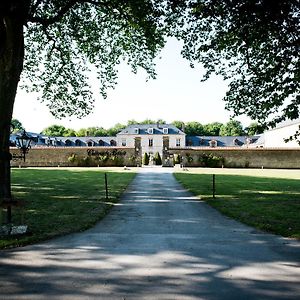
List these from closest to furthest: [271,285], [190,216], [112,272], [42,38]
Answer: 1. [271,285]
2. [112,272]
3. [190,216]
4. [42,38]

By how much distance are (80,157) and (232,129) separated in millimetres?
65445

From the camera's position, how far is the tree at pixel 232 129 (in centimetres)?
9831

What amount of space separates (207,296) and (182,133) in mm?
70925

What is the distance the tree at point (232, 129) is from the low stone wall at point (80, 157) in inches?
2391

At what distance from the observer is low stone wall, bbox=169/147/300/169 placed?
43250mm

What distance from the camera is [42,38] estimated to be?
1816 centimetres

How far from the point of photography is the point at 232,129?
328 ft

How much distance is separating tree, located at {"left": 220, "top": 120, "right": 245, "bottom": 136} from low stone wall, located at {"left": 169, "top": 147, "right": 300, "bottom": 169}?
53907 mm

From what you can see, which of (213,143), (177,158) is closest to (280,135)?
(213,143)

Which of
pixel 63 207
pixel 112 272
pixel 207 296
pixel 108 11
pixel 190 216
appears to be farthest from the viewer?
pixel 108 11

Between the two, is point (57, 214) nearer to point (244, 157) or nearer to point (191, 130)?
point (244, 157)

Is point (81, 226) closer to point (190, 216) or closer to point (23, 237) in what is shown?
point (23, 237)

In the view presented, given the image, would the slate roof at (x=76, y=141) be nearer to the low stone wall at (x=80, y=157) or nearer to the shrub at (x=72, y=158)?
the low stone wall at (x=80, y=157)

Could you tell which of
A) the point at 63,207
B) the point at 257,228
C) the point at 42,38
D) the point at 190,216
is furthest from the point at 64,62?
the point at 257,228
